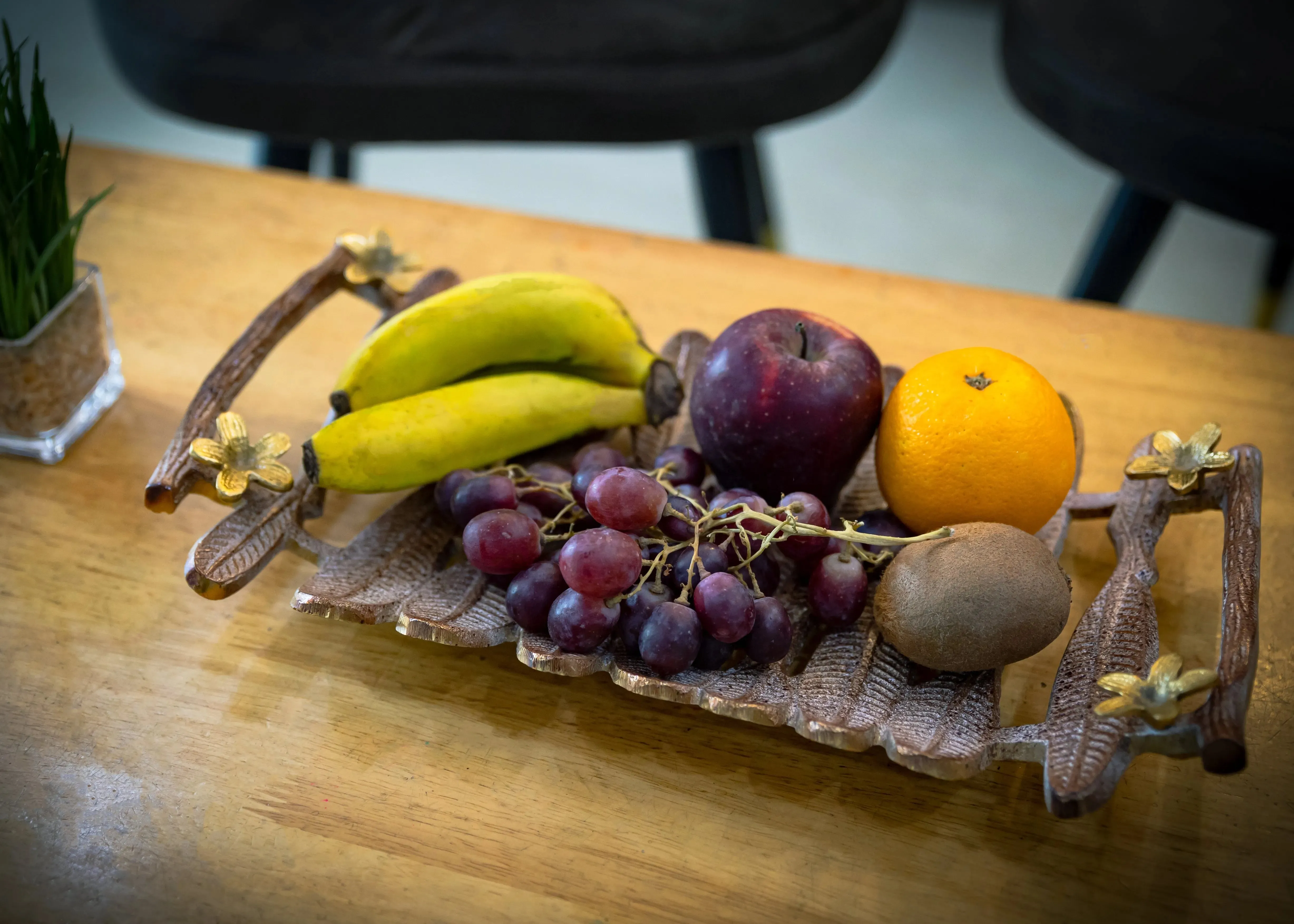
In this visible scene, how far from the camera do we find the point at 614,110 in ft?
4.08

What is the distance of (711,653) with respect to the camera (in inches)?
21.9

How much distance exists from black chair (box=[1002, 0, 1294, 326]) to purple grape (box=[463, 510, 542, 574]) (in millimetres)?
956

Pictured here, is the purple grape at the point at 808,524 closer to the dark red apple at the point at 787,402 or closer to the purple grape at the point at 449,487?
the dark red apple at the point at 787,402

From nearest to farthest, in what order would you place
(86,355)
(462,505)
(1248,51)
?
1. (462,505)
2. (86,355)
3. (1248,51)

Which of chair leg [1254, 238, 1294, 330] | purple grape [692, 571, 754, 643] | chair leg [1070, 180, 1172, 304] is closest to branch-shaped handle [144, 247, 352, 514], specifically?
purple grape [692, 571, 754, 643]

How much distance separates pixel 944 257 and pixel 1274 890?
61.3 inches

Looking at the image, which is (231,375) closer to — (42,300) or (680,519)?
(42,300)

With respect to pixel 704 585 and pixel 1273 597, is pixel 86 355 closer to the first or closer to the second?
pixel 704 585

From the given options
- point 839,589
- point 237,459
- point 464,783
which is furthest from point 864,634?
point 237,459

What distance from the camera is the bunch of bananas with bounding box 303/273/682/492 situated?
0.65 metres

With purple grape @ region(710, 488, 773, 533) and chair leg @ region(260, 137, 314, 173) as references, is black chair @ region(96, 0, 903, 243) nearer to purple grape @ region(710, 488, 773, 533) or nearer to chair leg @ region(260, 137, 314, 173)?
chair leg @ region(260, 137, 314, 173)

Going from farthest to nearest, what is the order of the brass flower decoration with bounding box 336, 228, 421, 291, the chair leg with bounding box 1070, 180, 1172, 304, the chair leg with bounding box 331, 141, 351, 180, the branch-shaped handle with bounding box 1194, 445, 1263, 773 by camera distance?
the chair leg with bounding box 331, 141, 351, 180 → the chair leg with bounding box 1070, 180, 1172, 304 → the brass flower decoration with bounding box 336, 228, 421, 291 → the branch-shaped handle with bounding box 1194, 445, 1263, 773

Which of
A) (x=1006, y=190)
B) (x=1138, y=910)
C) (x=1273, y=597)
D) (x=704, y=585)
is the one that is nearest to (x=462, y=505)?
(x=704, y=585)

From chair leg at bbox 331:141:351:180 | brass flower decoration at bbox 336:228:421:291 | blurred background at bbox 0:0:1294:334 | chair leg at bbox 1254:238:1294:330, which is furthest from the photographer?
blurred background at bbox 0:0:1294:334
